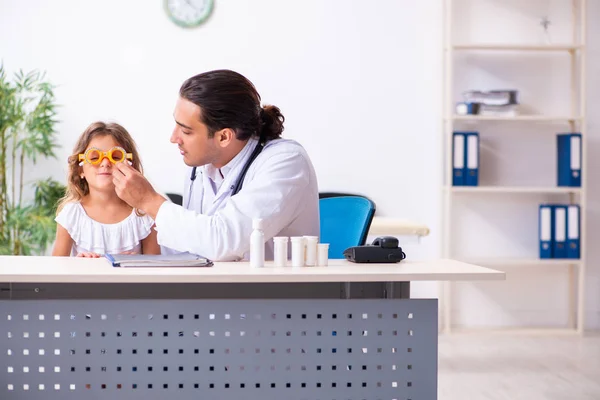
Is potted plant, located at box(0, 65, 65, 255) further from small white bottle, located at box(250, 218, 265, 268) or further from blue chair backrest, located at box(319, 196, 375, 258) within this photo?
small white bottle, located at box(250, 218, 265, 268)

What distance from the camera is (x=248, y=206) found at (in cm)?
230

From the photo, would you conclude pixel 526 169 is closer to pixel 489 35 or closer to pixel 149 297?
pixel 489 35

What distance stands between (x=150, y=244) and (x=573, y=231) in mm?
3075

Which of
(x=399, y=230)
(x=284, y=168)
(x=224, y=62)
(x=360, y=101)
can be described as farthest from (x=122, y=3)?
(x=284, y=168)

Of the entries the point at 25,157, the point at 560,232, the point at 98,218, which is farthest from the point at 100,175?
the point at 560,232

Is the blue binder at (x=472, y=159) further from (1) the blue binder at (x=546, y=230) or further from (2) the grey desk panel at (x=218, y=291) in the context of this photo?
(2) the grey desk panel at (x=218, y=291)

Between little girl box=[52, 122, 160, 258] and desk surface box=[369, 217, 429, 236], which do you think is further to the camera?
desk surface box=[369, 217, 429, 236]

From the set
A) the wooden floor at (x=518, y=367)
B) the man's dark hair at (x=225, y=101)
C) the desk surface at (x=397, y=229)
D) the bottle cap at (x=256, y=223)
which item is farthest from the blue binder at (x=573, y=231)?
the bottle cap at (x=256, y=223)

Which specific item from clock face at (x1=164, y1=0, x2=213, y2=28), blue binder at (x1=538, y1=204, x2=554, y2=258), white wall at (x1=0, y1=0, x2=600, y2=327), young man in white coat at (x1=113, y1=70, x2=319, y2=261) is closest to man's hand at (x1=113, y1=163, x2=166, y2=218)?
young man in white coat at (x1=113, y1=70, x2=319, y2=261)

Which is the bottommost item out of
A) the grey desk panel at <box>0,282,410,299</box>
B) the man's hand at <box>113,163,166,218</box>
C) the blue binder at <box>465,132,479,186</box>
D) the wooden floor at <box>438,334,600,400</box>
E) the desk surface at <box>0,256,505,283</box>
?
the wooden floor at <box>438,334,600,400</box>

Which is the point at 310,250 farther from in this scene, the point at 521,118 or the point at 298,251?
the point at 521,118

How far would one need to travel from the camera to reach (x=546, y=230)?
500 cm

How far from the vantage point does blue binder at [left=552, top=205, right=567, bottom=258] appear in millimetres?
4977

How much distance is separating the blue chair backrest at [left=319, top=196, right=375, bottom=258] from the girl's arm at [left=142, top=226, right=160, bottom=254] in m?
0.58
